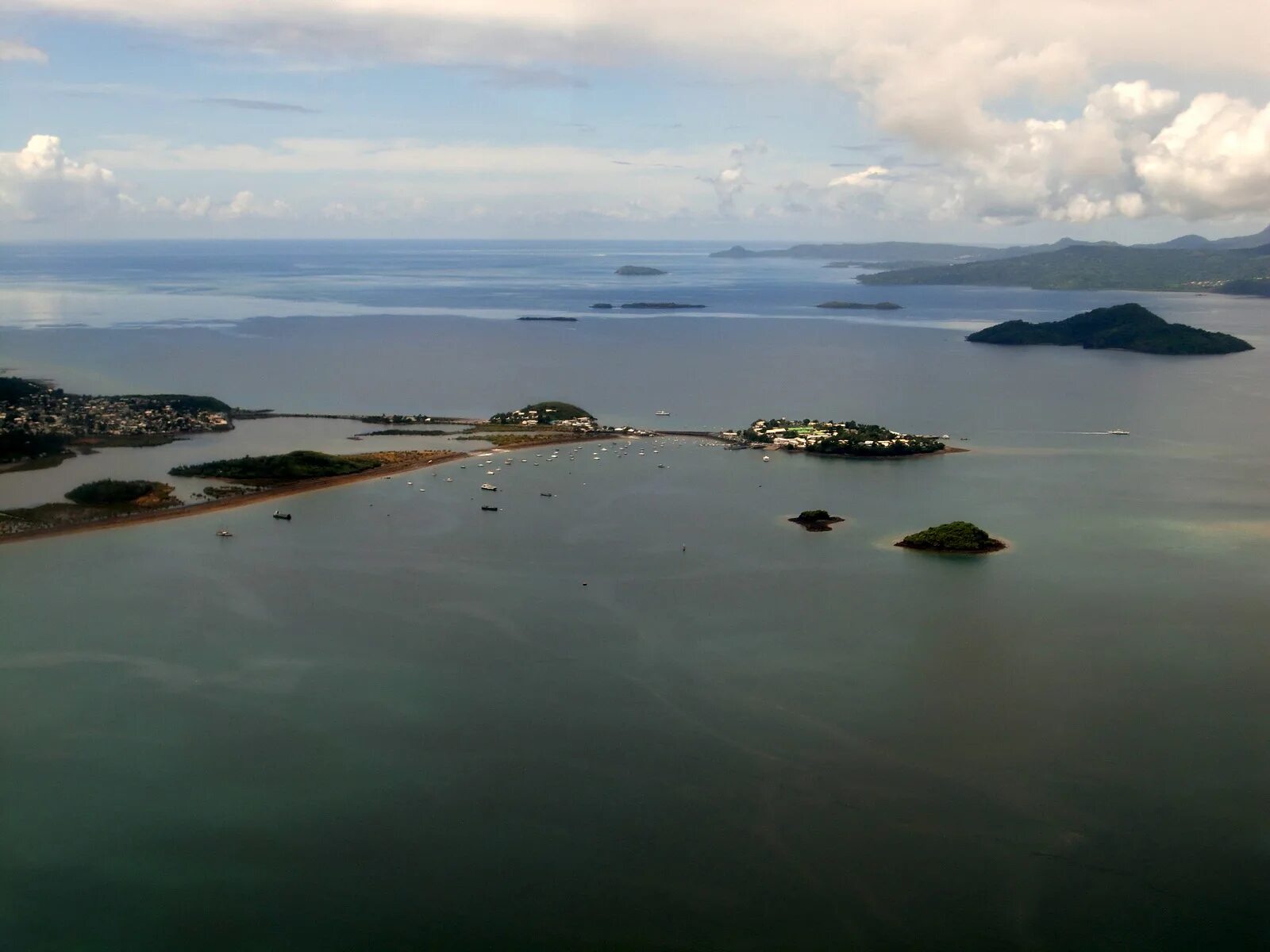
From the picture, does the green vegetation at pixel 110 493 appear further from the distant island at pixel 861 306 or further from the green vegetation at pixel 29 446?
the distant island at pixel 861 306

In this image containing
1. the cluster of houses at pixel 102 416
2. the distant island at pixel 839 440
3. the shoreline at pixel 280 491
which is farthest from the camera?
the distant island at pixel 839 440

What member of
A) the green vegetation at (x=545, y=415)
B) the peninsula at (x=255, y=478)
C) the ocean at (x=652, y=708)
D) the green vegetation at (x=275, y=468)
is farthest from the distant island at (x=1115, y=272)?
the green vegetation at (x=275, y=468)

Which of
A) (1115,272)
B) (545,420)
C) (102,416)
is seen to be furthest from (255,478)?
(1115,272)

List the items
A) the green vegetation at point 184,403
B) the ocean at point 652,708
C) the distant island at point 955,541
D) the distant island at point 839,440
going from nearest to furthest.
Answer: the ocean at point 652,708 → the distant island at point 955,541 → the distant island at point 839,440 → the green vegetation at point 184,403

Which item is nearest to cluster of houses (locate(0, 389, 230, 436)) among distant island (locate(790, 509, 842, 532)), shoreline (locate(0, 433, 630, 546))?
shoreline (locate(0, 433, 630, 546))

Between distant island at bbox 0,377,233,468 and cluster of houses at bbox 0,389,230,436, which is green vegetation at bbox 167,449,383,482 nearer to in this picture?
distant island at bbox 0,377,233,468

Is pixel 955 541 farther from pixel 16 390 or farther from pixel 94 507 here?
pixel 16 390

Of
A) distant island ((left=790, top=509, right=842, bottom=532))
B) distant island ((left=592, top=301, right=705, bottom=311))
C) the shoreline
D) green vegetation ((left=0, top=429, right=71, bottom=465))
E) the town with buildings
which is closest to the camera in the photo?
the shoreline
